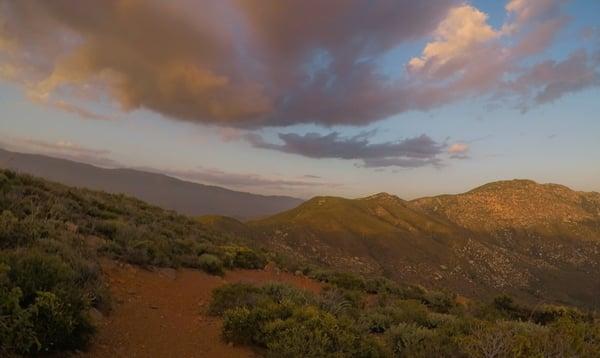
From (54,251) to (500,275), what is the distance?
110879 mm

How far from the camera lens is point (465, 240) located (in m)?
126

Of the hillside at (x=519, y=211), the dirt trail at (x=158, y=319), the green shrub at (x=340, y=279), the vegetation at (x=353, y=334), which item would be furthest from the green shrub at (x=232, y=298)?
the hillside at (x=519, y=211)

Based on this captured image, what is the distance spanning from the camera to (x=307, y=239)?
102m

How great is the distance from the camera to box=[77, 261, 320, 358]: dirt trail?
6.56 meters

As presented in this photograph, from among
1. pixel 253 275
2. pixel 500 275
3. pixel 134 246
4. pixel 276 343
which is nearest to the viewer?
pixel 276 343

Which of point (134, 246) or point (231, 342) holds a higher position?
point (134, 246)

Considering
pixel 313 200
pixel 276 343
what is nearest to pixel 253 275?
pixel 276 343

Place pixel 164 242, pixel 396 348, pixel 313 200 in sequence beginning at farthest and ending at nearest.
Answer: pixel 313 200, pixel 164 242, pixel 396 348

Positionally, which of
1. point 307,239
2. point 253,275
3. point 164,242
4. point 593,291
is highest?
point 164,242

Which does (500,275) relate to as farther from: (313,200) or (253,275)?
(253,275)

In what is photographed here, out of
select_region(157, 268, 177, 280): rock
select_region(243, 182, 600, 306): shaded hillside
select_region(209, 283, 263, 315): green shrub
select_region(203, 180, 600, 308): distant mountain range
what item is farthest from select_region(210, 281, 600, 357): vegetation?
select_region(243, 182, 600, 306): shaded hillside

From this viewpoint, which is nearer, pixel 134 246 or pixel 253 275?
pixel 134 246

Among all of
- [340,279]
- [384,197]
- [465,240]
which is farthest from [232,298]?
[384,197]

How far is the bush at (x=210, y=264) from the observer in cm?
1343
